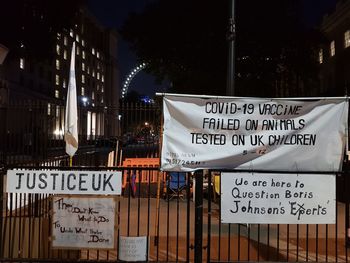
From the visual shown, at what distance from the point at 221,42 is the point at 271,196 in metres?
16.9

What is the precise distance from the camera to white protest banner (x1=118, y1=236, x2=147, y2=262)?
6.04 metres

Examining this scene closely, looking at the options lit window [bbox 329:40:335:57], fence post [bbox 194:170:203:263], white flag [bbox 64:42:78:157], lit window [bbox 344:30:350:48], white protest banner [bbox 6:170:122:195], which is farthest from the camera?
lit window [bbox 329:40:335:57]

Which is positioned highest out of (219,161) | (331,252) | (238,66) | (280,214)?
(238,66)

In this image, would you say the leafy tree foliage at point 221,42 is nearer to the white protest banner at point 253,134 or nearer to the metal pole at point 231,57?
the metal pole at point 231,57

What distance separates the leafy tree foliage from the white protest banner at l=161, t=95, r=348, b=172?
15381 millimetres

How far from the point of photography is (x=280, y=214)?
19.6 feet

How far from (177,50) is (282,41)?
5.04 meters

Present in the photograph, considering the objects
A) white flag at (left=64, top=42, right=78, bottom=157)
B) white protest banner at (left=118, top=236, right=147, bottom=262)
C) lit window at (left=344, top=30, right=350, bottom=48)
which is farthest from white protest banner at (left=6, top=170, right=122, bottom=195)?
lit window at (left=344, top=30, right=350, bottom=48)

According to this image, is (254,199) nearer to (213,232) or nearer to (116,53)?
(213,232)

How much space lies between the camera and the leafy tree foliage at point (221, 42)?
21734 millimetres

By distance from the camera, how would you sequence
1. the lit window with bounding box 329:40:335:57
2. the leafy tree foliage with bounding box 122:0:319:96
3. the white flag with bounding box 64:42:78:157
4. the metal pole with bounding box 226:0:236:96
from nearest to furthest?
the white flag with bounding box 64:42:78:157, the metal pole with bounding box 226:0:236:96, the leafy tree foliage with bounding box 122:0:319:96, the lit window with bounding box 329:40:335:57

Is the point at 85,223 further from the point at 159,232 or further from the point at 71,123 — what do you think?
the point at 159,232

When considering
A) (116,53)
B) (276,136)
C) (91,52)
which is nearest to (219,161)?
(276,136)

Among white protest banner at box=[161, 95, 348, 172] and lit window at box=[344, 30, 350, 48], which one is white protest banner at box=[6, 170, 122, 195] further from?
lit window at box=[344, 30, 350, 48]
